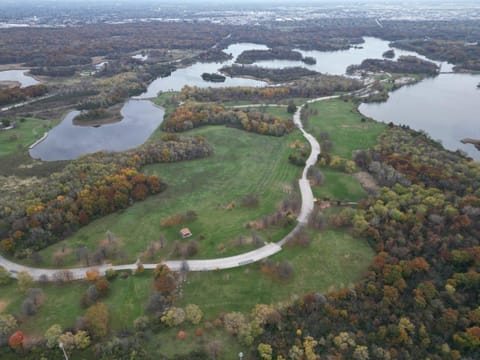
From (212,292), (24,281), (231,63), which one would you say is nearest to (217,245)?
(212,292)

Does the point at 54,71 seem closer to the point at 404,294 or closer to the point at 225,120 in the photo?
the point at 225,120

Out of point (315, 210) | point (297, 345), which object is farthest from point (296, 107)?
point (297, 345)

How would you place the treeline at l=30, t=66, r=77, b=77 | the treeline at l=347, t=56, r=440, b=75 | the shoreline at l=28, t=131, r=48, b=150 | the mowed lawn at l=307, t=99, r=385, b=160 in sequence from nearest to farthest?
1. the shoreline at l=28, t=131, r=48, b=150
2. the mowed lawn at l=307, t=99, r=385, b=160
3. the treeline at l=30, t=66, r=77, b=77
4. the treeline at l=347, t=56, r=440, b=75

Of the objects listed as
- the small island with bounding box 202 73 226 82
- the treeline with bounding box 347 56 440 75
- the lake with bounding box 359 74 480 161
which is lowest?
the lake with bounding box 359 74 480 161

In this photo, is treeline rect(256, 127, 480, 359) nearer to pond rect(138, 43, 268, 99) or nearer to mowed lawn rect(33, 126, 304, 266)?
mowed lawn rect(33, 126, 304, 266)

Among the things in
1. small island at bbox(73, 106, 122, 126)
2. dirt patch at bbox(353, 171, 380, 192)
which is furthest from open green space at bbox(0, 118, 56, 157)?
dirt patch at bbox(353, 171, 380, 192)

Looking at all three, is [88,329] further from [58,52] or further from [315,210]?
[58,52]
